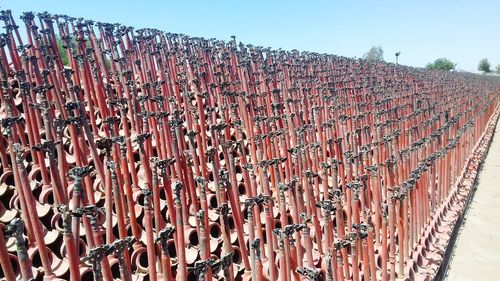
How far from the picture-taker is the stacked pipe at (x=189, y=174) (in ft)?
6.73

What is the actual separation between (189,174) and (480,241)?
4193mm

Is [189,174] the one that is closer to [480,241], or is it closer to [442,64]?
[480,241]

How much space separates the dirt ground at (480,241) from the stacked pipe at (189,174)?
541 mm

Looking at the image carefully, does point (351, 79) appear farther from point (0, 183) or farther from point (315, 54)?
point (0, 183)

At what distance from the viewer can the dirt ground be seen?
4.26m

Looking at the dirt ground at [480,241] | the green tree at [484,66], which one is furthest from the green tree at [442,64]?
the dirt ground at [480,241]

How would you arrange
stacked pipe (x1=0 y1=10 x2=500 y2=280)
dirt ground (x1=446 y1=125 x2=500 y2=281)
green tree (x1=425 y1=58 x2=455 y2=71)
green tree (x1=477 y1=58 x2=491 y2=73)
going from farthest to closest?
green tree (x1=477 y1=58 x2=491 y2=73) → green tree (x1=425 y1=58 x2=455 y2=71) → dirt ground (x1=446 y1=125 x2=500 y2=281) → stacked pipe (x1=0 y1=10 x2=500 y2=280)

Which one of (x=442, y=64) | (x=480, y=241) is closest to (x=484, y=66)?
(x=442, y=64)

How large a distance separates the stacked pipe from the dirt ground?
54 cm

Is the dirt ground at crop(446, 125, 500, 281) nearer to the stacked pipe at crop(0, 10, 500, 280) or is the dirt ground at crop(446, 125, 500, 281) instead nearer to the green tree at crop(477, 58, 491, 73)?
the stacked pipe at crop(0, 10, 500, 280)

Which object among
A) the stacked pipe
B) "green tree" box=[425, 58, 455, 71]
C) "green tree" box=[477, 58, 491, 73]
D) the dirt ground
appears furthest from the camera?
"green tree" box=[477, 58, 491, 73]

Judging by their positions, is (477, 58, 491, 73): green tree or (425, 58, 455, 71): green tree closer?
(425, 58, 455, 71): green tree

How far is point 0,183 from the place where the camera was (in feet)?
9.04

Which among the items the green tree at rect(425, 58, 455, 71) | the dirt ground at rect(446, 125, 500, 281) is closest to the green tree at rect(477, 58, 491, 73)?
the green tree at rect(425, 58, 455, 71)
